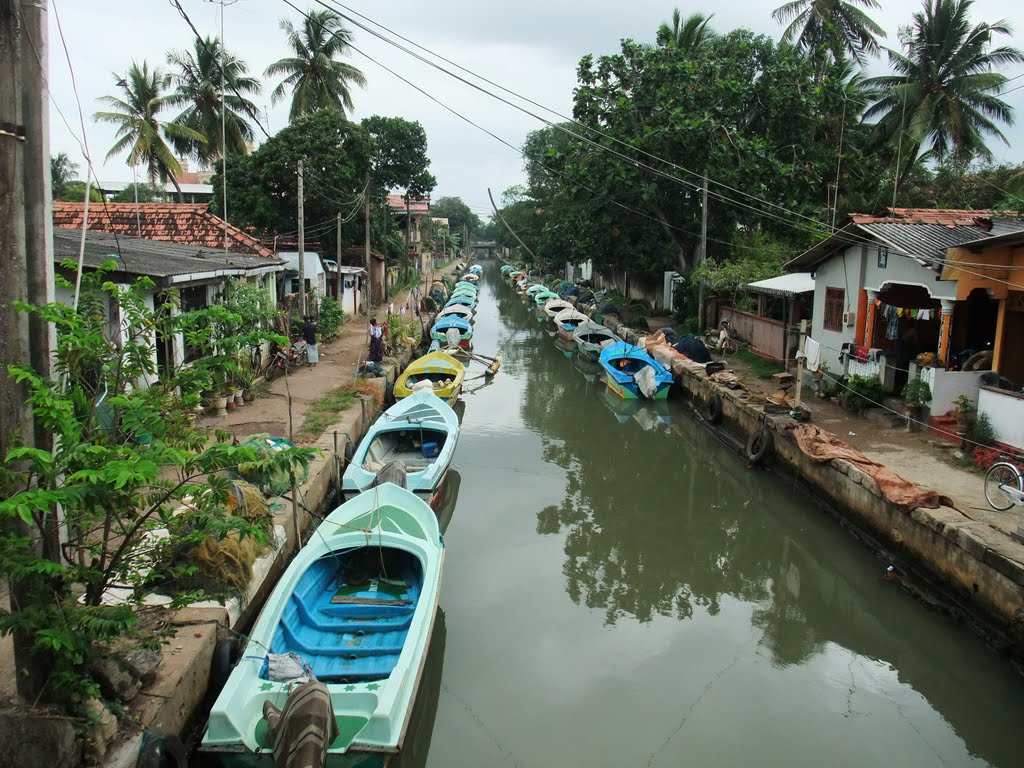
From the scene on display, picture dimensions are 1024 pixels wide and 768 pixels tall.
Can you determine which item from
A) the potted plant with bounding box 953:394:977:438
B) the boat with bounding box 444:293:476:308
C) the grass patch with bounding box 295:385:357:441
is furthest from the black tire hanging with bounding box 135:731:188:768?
the boat with bounding box 444:293:476:308

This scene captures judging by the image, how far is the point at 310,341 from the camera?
59.9 feet

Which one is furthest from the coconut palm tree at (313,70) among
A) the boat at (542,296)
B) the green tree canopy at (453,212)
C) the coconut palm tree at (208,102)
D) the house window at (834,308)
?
the green tree canopy at (453,212)

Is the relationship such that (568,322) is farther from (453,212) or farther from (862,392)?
(453,212)

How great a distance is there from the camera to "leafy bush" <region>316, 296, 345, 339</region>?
2125cm

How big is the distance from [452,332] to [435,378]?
21.5 feet

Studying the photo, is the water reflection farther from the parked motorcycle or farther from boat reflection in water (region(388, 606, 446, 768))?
the parked motorcycle

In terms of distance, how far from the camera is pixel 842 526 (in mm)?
10875

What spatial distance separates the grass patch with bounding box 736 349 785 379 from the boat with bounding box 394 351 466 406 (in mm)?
7061

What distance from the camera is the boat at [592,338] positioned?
2442 centimetres

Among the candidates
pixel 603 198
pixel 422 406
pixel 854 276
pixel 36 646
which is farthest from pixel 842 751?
pixel 603 198

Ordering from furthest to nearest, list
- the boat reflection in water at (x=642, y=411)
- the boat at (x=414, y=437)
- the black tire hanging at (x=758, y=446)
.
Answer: the boat reflection in water at (x=642, y=411) → the black tire hanging at (x=758, y=446) → the boat at (x=414, y=437)

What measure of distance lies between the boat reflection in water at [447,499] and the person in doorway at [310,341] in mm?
6077

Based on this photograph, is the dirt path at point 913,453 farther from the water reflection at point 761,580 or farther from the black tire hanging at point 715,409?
the black tire hanging at point 715,409

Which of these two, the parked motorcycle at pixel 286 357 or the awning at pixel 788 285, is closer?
the parked motorcycle at pixel 286 357
